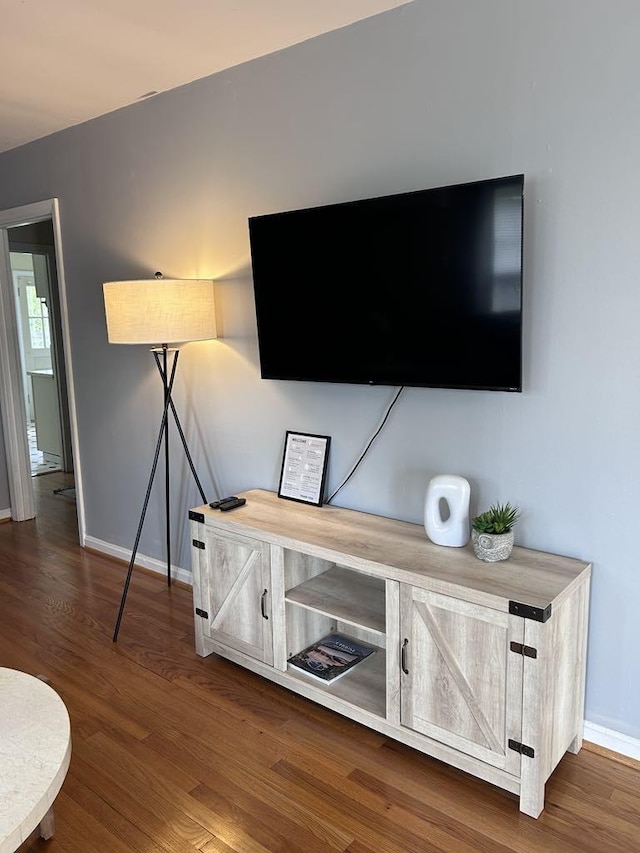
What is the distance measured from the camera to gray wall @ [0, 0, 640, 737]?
6.31ft

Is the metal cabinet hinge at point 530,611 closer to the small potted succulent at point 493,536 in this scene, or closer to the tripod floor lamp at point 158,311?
the small potted succulent at point 493,536

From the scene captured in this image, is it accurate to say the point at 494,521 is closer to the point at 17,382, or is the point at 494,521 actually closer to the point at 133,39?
the point at 133,39

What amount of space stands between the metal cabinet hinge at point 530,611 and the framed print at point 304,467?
3.54 ft

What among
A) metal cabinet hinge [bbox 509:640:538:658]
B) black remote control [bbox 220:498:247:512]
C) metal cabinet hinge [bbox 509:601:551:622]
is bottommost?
metal cabinet hinge [bbox 509:640:538:658]

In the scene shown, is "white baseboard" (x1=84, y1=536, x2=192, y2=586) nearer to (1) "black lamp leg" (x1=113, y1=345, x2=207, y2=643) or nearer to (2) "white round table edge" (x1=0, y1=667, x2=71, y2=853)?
(1) "black lamp leg" (x1=113, y1=345, x2=207, y2=643)

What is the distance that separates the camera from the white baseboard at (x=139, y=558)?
11.4 feet

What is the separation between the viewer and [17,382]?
4.54 m

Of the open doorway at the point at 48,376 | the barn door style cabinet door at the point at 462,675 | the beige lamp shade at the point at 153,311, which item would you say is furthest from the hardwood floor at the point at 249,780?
the open doorway at the point at 48,376

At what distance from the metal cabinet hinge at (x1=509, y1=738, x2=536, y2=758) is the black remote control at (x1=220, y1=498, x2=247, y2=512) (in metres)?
1.34

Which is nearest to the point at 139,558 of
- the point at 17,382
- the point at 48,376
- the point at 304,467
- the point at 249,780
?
the point at 304,467

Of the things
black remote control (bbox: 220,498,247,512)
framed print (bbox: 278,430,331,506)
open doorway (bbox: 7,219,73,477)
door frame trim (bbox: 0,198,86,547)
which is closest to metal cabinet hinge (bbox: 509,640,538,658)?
framed print (bbox: 278,430,331,506)

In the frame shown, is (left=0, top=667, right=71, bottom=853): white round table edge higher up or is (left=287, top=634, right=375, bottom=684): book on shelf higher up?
(left=0, top=667, right=71, bottom=853): white round table edge

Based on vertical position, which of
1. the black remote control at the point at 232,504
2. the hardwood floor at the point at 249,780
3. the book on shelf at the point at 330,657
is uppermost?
the black remote control at the point at 232,504

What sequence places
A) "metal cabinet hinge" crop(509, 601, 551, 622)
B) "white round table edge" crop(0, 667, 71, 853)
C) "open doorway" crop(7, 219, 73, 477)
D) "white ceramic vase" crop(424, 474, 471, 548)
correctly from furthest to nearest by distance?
"open doorway" crop(7, 219, 73, 477) → "white ceramic vase" crop(424, 474, 471, 548) → "metal cabinet hinge" crop(509, 601, 551, 622) → "white round table edge" crop(0, 667, 71, 853)
